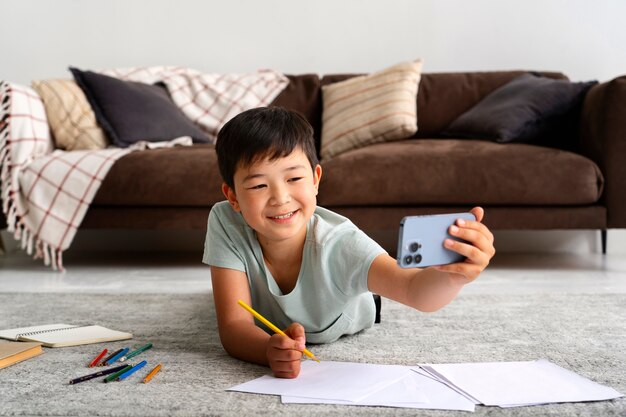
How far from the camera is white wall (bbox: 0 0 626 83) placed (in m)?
3.54

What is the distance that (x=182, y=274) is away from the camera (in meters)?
2.75

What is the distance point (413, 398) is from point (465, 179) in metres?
1.57

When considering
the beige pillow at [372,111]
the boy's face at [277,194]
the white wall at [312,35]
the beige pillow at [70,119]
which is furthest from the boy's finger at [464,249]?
the white wall at [312,35]

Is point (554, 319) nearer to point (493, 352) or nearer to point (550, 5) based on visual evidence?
point (493, 352)

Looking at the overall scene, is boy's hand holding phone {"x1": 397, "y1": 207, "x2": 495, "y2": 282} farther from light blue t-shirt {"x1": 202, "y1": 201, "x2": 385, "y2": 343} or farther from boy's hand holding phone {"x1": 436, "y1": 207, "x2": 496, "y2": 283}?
light blue t-shirt {"x1": 202, "y1": 201, "x2": 385, "y2": 343}

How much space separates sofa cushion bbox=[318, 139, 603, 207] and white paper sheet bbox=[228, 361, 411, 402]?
1.34 metres

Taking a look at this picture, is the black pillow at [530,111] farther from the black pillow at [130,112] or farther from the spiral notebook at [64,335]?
the spiral notebook at [64,335]

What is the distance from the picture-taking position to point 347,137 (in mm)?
3088

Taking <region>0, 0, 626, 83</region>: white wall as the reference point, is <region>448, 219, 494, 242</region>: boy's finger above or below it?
below

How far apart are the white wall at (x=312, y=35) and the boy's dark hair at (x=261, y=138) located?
2308 mm

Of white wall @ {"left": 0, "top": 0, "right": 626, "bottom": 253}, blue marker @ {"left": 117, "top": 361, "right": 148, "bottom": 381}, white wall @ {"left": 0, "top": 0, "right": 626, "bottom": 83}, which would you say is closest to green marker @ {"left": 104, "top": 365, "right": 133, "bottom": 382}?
blue marker @ {"left": 117, "top": 361, "right": 148, "bottom": 381}

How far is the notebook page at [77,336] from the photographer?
156 centimetres

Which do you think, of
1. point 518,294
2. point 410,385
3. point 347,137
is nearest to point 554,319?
point 518,294

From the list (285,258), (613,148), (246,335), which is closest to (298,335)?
(246,335)
